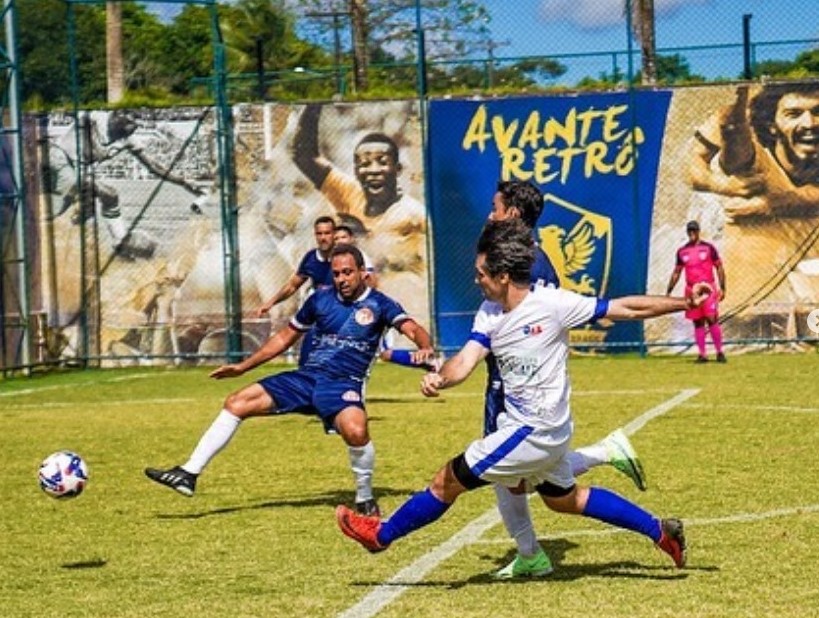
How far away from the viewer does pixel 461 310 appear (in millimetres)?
27625

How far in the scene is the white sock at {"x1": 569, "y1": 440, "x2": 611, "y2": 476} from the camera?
9.48m

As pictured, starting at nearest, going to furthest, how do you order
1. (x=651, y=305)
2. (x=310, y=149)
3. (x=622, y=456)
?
(x=651, y=305)
(x=622, y=456)
(x=310, y=149)

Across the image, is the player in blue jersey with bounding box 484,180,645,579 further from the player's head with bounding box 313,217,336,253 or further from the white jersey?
the player's head with bounding box 313,217,336,253

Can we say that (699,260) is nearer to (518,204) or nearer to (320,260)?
(320,260)

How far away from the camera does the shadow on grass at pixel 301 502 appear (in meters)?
11.8

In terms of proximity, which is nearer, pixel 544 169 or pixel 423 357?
pixel 423 357

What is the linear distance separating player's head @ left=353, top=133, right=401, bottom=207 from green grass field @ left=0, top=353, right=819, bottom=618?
27.0 feet

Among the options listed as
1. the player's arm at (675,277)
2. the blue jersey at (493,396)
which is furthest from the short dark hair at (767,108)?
the blue jersey at (493,396)

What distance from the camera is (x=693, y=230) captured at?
25.5 metres

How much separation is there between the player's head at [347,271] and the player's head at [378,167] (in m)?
16.1

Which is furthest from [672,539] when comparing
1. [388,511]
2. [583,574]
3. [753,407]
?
[753,407]

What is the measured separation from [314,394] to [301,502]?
2.56 ft

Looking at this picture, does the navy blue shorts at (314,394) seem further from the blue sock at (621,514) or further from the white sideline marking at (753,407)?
the white sideline marking at (753,407)

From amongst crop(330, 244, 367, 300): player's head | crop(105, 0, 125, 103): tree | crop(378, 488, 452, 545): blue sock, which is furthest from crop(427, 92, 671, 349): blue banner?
crop(378, 488, 452, 545): blue sock
